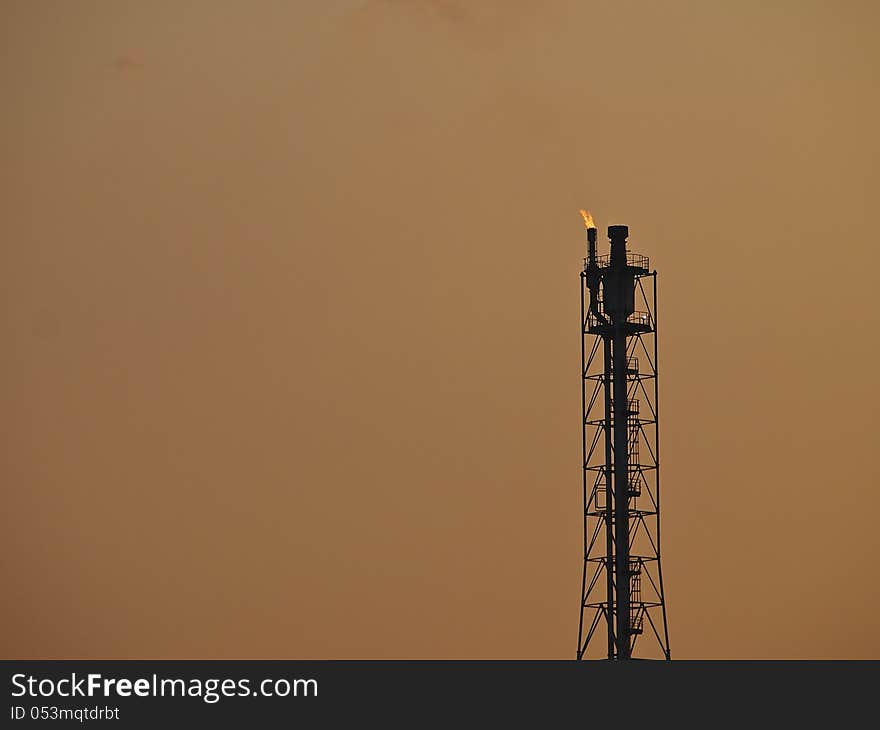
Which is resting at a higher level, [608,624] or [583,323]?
[583,323]
